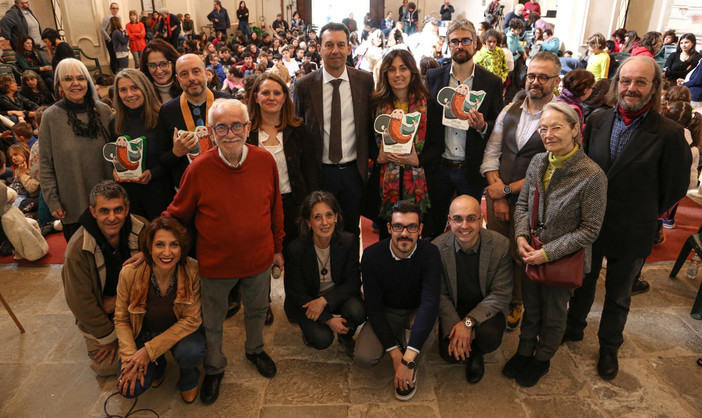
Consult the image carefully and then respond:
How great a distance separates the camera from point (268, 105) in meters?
2.96

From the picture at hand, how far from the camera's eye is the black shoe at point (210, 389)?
9.04ft

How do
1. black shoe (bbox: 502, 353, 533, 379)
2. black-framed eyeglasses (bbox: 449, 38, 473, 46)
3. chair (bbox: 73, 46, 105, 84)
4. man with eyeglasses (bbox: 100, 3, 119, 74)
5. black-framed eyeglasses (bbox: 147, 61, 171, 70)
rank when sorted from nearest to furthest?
black shoe (bbox: 502, 353, 533, 379) < black-framed eyeglasses (bbox: 449, 38, 473, 46) < black-framed eyeglasses (bbox: 147, 61, 171, 70) < chair (bbox: 73, 46, 105, 84) < man with eyeglasses (bbox: 100, 3, 119, 74)

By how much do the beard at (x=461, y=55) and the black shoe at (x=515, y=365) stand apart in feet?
6.64

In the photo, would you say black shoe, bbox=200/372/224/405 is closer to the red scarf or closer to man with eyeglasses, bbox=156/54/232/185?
man with eyeglasses, bbox=156/54/232/185

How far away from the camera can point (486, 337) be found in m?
2.89

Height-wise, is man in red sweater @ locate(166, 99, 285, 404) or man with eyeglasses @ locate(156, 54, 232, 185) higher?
man with eyeglasses @ locate(156, 54, 232, 185)

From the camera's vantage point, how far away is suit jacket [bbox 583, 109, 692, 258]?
2576 mm

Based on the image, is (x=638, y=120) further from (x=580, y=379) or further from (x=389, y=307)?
(x=389, y=307)

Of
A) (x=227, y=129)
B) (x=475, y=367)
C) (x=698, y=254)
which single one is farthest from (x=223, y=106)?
(x=698, y=254)

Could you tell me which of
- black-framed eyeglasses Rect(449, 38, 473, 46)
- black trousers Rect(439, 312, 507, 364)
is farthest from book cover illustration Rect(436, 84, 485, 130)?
black trousers Rect(439, 312, 507, 364)

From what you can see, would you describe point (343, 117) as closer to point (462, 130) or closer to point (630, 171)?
point (462, 130)

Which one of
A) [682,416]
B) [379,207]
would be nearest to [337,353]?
[379,207]

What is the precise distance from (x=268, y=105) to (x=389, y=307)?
1529 mm

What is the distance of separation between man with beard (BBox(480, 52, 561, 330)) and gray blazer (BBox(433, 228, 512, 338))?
0.16 meters
